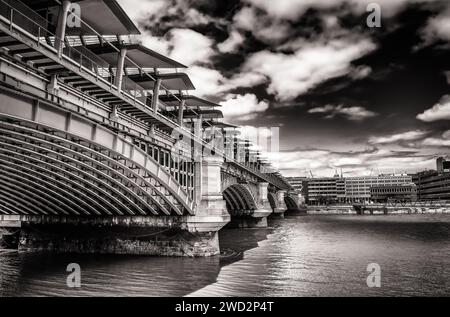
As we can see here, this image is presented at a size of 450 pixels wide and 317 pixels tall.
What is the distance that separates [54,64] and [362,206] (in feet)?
327

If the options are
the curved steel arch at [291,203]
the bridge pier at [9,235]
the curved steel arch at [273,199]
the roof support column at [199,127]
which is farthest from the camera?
the curved steel arch at [291,203]

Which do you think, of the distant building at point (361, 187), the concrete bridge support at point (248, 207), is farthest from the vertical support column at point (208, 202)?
the distant building at point (361, 187)

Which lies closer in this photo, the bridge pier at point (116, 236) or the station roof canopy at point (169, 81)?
the station roof canopy at point (169, 81)

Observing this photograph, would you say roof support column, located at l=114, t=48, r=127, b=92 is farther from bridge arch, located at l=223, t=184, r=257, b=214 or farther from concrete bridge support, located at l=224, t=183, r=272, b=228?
concrete bridge support, located at l=224, t=183, r=272, b=228

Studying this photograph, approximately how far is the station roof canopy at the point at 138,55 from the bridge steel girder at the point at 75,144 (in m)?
4.06

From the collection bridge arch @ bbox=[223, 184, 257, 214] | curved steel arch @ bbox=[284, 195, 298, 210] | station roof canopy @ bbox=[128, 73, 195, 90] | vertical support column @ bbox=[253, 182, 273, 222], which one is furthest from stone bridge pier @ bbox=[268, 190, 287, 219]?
station roof canopy @ bbox=[128, 73, 195, 90]

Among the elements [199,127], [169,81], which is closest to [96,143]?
[169,81]

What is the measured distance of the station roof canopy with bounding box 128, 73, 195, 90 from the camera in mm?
20708

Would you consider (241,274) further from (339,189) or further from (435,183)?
(339,189)

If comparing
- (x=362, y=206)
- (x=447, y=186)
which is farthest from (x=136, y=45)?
(x=447, y=186)

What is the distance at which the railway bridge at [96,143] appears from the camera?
12328 millimetres

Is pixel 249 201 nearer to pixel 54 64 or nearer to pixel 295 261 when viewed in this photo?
pixel 295 261

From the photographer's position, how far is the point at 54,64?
1207 cm

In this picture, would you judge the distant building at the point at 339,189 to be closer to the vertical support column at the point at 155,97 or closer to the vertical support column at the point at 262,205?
the vertical support column at the point at 262,205
